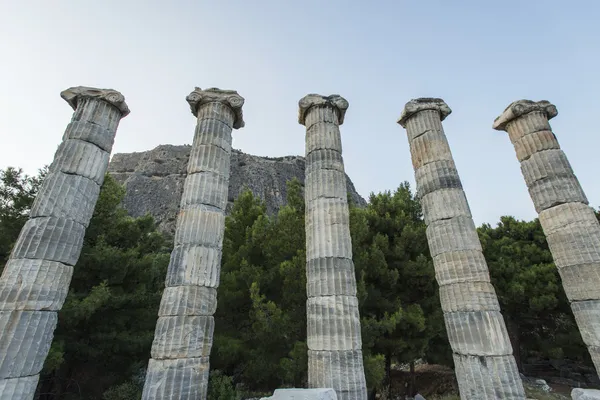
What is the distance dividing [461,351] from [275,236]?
5.91 meters

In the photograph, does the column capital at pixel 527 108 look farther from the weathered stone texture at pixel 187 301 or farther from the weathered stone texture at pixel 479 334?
the weathered stone texture at pixel 187 301

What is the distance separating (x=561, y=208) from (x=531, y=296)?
800 cm

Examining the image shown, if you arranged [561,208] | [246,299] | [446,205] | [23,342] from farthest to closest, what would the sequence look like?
[246,299]
[561,208]
[446,205]
[23,342]

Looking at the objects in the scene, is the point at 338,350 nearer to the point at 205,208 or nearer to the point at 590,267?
the point at 205,208

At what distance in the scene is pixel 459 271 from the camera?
6.96m

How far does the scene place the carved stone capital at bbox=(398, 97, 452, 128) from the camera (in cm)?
924

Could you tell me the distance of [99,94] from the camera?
7848mm

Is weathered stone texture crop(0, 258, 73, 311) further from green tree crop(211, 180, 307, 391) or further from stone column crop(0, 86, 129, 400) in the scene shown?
green tree crop(211, 180, 307, 391)

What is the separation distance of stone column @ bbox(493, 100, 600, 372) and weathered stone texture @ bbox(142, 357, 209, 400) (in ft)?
27.4

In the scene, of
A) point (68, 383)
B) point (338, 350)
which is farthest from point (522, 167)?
Answer: point (68, 383)

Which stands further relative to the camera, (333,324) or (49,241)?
(333,324)

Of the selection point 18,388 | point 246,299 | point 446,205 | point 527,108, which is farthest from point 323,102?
point 18,388

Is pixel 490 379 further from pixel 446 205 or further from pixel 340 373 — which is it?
pixel 446 205

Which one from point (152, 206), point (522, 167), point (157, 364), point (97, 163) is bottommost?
point (157, 364)
